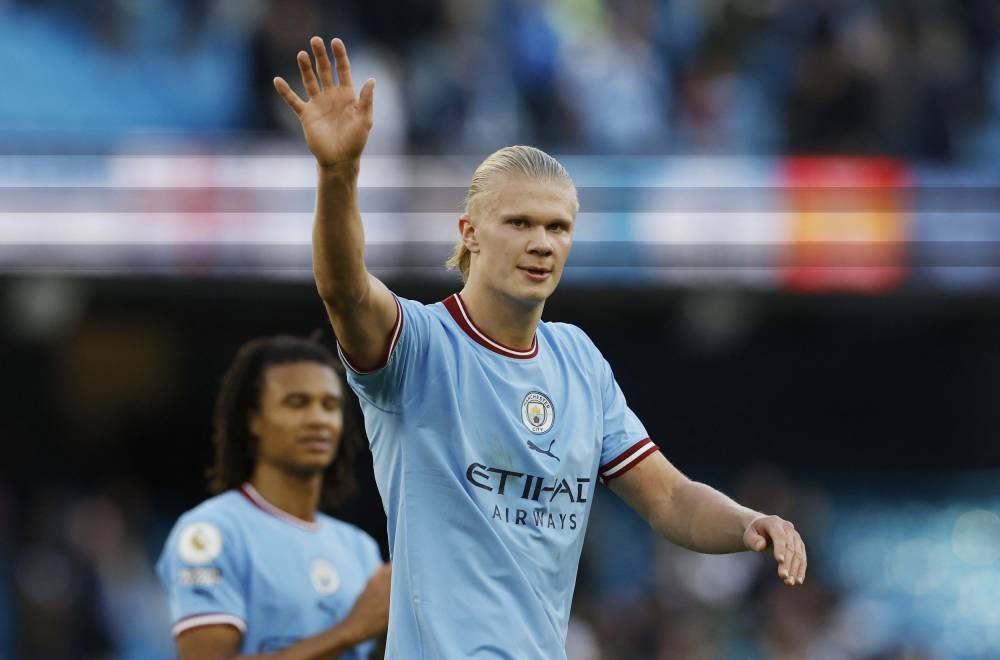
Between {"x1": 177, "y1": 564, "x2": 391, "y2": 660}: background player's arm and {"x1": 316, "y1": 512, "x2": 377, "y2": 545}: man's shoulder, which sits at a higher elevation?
{"x1": 316, "y1": 512, "x2": 377, "y2": 545}: man's shoulder

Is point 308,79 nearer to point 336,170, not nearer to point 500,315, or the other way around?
point 336,170

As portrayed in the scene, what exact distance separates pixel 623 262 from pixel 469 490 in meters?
8.24

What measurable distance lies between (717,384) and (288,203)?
17.1 ft

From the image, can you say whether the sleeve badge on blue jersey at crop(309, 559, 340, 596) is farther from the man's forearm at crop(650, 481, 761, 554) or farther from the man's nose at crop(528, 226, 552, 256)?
the man's nose at crop(528, 226, 552, 256)

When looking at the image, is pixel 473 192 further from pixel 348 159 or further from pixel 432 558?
pixel 432 558

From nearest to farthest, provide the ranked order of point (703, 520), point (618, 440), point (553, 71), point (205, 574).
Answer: point (703, 520), point (618, 440), point (205, 574), point (553, 71)

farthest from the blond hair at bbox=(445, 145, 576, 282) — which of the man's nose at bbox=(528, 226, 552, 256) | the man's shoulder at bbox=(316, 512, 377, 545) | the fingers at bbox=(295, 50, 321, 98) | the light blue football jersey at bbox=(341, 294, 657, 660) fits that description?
the man's shoulder at bbox=(316, 512, 377, 545)

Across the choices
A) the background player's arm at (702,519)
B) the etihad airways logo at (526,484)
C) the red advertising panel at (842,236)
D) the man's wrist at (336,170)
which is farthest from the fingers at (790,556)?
the red advertising panel at (842,236)

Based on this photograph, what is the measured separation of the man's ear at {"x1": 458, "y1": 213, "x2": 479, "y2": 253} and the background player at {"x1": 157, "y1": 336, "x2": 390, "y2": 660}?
4.35 ft

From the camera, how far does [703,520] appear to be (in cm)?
421

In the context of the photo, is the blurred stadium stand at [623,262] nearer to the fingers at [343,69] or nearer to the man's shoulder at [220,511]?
the man's shoulder at [220,511]

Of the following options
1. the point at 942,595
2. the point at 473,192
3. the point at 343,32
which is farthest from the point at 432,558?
the point at 942,595

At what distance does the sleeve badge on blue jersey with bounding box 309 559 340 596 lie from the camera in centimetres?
547

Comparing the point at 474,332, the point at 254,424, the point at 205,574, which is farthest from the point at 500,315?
the point at 254,424
